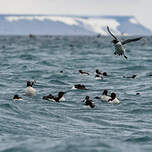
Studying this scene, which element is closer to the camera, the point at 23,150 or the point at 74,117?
the point at 23,150

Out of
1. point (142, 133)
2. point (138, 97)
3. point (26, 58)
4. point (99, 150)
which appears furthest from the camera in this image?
point (26, 58)

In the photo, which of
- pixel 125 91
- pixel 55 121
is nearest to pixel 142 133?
pixel 55 121

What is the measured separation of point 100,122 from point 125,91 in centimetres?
966

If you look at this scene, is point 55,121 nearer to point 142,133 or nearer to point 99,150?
point 142,133

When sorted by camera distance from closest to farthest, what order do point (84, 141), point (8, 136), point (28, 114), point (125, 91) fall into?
point (84, 141) < point (8, 136) < point (28, 114) < point (125, 91)

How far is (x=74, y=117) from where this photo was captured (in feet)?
67.4

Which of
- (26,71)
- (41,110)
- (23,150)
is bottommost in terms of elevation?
(23,150)

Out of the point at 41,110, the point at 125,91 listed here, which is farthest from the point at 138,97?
the point at 41,110

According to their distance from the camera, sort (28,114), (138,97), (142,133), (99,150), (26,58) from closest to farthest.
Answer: (99,150) < (142,133) < (28,114) < (138,97) < (26,58)

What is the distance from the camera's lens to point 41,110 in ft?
71.6

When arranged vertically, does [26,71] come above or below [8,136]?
above

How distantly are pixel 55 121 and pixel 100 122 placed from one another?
1843 mm

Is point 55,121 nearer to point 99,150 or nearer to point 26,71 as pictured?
point 99,150

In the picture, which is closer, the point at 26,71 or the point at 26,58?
the point at 26,71
